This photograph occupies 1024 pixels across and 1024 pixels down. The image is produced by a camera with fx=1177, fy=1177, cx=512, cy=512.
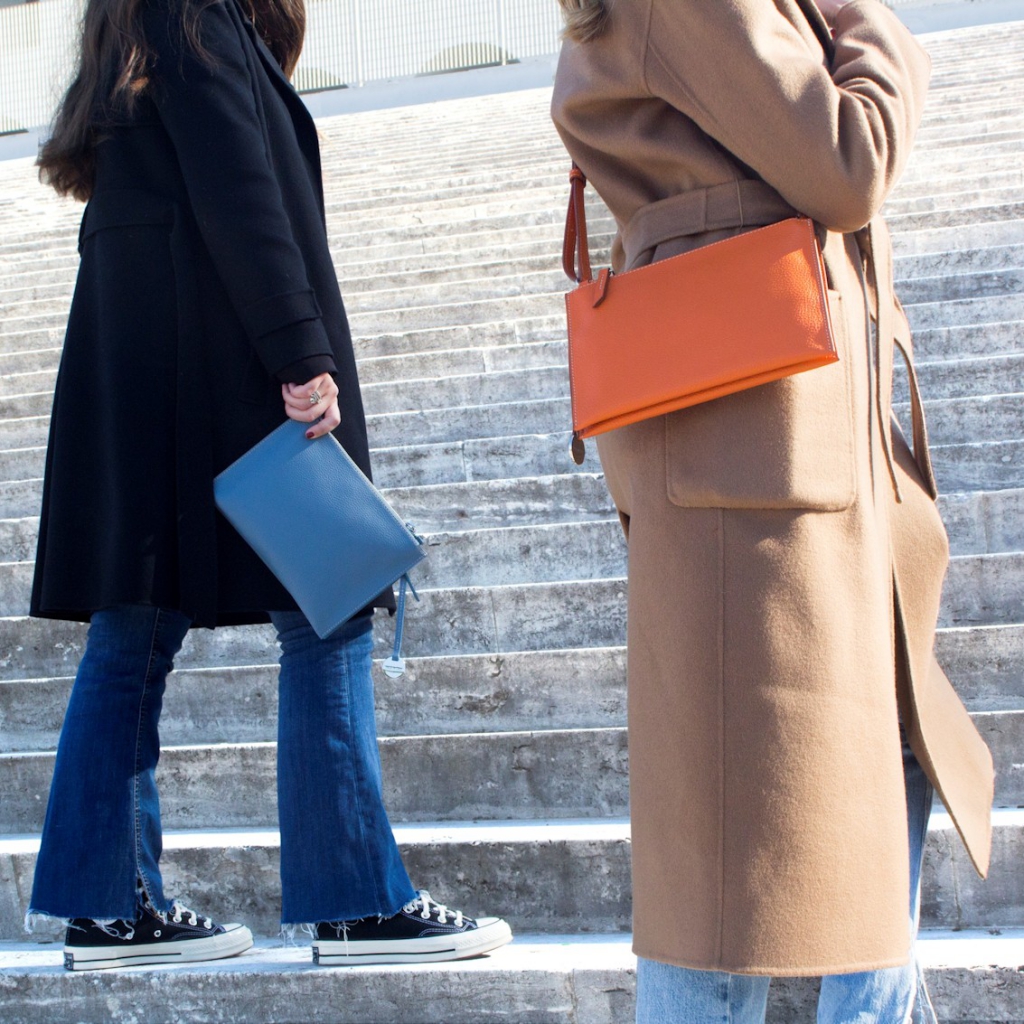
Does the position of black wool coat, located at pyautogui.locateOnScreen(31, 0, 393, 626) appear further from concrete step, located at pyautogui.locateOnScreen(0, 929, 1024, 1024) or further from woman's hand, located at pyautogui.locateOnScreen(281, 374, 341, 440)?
concrete step, located at pyautogui.locateOnScreen(0, 929, 1024, 1024)

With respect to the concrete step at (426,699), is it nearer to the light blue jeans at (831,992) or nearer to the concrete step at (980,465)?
the concrete step at (980,465)

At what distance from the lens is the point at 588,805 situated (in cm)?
259

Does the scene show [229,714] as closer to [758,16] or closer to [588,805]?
[588,805]

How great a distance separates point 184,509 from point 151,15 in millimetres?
856

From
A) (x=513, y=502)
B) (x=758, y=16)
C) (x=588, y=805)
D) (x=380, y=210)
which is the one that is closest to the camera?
(x=758, y=16)

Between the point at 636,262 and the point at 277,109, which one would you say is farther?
the point at 277,109

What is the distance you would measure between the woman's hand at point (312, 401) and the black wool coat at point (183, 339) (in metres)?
0.02

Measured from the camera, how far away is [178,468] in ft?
6.54

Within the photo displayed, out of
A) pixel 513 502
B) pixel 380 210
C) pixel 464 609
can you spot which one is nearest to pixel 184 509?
pixel 464 609

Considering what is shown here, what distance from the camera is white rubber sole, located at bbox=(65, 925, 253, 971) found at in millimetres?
2076

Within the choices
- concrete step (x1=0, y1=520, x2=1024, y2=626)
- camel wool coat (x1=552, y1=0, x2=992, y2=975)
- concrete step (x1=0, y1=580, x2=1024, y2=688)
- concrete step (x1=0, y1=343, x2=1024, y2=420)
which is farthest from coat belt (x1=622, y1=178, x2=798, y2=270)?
concrete step (x1=0, y1=343, x2=1024, y2=420)

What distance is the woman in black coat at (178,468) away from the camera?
1.97 m

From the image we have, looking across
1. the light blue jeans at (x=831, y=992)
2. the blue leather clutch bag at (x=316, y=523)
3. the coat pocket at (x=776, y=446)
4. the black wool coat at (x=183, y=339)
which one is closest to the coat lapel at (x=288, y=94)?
the black wool coat at (x=183, y=339)

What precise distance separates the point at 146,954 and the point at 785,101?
5.73 ft
